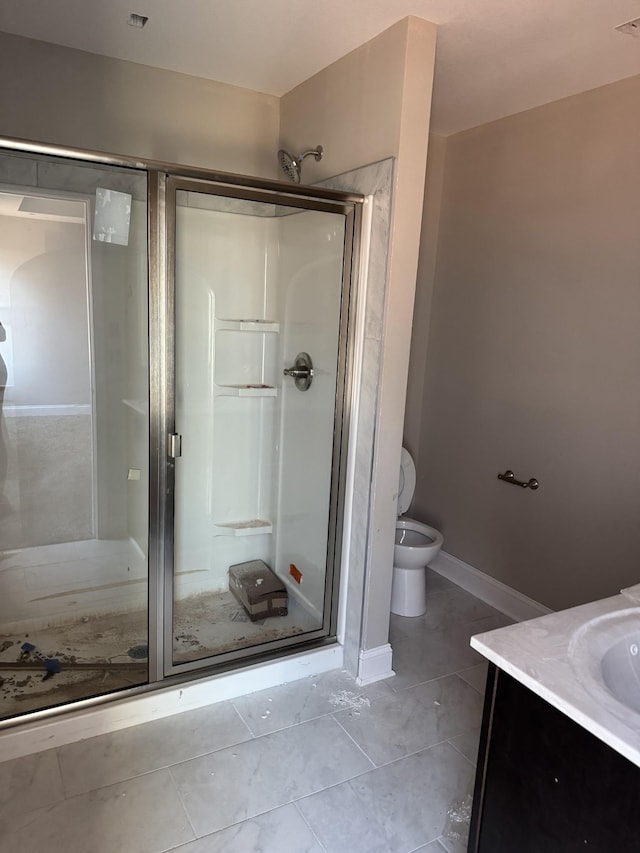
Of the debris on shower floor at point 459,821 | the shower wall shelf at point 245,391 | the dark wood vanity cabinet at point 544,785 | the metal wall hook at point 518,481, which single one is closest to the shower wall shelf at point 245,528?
the shower wall shelf at point 245,391

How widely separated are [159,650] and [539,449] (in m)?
1.90

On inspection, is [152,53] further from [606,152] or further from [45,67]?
[606,152]

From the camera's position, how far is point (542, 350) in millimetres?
2795

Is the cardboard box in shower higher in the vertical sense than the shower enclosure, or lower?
lower

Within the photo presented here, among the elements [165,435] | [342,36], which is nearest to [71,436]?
[165,435]

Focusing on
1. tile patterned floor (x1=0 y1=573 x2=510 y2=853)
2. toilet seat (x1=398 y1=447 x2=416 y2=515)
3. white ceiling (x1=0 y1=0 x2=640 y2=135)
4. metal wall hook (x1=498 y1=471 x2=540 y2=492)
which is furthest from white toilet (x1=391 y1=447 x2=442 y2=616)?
white ceiling (x1=0 y1=0 x2=640 y2=135)

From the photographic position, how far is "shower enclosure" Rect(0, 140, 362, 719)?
2.24m

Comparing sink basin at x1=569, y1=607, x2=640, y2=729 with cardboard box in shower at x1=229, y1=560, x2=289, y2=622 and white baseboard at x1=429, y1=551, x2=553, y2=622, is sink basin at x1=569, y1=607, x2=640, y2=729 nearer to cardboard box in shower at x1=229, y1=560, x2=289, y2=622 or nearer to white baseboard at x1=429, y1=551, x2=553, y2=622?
white baseboard at x1=429, y1=551, x2=553, y2=622

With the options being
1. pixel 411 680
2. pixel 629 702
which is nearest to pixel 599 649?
pixel 629 702

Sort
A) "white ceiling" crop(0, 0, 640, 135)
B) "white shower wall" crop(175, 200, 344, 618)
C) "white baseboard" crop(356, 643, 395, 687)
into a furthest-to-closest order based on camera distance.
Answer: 1. "white shower wall" crop(175, 200, 344, 618)
2. "white baseboard" crop(356, 643, 395, 687)
3. "white ceiling" crop(0, 0, 640, 135)

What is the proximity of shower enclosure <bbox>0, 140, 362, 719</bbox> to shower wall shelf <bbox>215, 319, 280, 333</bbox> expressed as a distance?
1 centimetres

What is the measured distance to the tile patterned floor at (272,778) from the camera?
169 centimetres

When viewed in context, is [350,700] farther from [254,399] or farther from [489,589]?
[254,399]

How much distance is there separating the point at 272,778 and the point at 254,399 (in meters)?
1.62
